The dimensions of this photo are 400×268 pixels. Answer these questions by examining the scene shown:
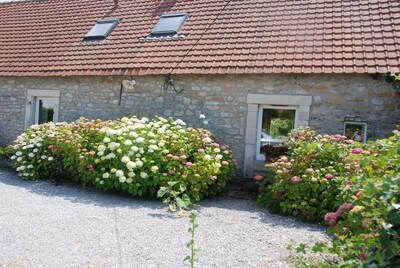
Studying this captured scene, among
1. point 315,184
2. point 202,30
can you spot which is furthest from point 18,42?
point 315,184

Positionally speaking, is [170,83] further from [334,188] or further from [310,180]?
[334,188]

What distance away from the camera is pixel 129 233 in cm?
416

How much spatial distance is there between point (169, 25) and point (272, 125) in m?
3.91

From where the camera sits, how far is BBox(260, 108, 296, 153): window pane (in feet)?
23.6

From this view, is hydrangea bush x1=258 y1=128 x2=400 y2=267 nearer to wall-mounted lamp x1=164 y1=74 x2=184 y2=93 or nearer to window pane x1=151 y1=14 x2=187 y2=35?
wall-mounted lamp x1=164 y1=74 x2=184 y2=93

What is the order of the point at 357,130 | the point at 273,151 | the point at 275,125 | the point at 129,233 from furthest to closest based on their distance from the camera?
the point at 275,125 < the point at 273,151 < the point at 357,130 < the point at 129,233

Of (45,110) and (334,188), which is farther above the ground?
(45,110)

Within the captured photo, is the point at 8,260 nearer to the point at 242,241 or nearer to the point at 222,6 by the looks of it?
the point at 242,241

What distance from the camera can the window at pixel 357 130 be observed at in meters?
6.54

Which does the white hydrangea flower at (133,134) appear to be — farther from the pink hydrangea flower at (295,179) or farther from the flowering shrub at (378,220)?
the flowering shrub at (378,220)

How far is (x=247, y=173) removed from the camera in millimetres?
7160

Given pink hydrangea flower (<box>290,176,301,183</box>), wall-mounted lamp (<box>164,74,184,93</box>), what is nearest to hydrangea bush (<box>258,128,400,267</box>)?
pink hydrangea flower (<box>290,176,301,183</box>)

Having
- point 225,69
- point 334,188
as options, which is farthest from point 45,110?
point 334,188

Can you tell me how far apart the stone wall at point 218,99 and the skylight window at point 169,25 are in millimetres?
1491
